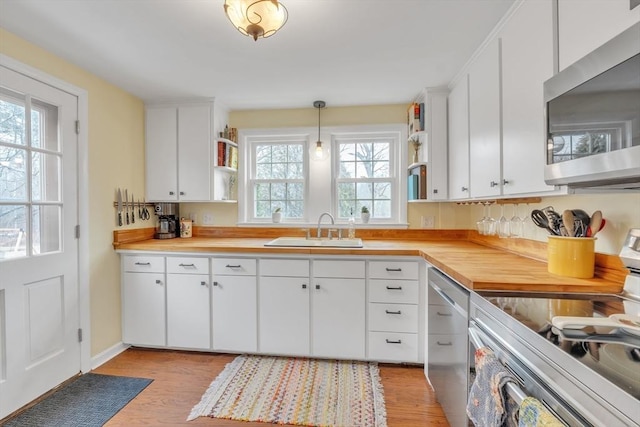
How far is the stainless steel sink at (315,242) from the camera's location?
96.1 inches

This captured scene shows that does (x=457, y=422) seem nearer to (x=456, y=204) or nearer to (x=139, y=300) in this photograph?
(x=456, y=204)

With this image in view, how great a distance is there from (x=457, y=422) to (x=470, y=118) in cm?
186

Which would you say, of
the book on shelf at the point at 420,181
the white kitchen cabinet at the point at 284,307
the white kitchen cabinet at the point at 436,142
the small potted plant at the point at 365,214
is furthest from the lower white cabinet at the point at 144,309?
the white kitchen cabinet at the point at 436,142

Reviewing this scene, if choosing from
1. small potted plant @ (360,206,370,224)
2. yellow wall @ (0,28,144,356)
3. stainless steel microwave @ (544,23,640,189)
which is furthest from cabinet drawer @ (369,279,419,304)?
yellow wall @ (0,28,144,356)

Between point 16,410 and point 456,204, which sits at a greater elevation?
point 456,204

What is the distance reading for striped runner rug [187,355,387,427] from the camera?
174 cm

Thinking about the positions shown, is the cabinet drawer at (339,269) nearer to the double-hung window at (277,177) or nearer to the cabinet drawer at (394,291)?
the cabinet drawer at (394,291)

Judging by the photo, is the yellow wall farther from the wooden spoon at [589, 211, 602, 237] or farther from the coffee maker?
the wooden spoon at [589, 211, 602, 237]

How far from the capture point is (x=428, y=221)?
2.85 m

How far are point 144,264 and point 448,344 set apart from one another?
241 cm

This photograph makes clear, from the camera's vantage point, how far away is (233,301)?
2363 millimetres

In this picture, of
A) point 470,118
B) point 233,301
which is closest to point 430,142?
point 470,118

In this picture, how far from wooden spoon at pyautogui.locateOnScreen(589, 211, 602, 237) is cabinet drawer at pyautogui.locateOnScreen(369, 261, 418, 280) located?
1074mm

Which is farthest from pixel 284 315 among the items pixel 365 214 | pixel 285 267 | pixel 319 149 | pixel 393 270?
pixel 319 149
